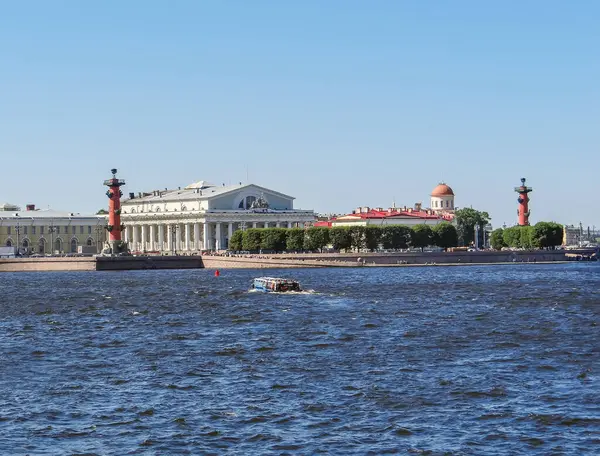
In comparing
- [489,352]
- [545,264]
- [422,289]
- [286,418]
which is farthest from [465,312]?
[545,264]

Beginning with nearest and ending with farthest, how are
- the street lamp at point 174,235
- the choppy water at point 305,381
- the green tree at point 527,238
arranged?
the choppy water at point 305,381
the green tree at point 527,238
the street lamp at point 174,235

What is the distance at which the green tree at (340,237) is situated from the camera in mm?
117050

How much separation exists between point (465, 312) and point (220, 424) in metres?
25.0

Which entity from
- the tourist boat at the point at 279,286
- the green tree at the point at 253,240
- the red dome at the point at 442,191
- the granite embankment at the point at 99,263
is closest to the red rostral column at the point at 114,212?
the granite embankment at the point at 99,263

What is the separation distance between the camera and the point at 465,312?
143 ft

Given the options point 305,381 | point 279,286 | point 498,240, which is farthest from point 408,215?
point 305,381

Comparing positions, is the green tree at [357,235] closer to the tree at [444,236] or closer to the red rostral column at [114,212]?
the tree at [444,236]

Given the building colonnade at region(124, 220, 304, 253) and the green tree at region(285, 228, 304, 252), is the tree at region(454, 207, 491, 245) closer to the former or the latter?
the building colonnade at region(124, 220, 304, 253)

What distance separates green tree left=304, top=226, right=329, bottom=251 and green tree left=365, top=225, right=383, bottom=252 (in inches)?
156

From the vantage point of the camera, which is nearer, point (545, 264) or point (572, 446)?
point (572, 446)

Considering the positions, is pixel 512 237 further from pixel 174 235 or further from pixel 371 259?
pixel 174 235

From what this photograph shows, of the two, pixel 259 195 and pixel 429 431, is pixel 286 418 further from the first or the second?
pixel 259 195

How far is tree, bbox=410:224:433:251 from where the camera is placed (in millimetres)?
120875

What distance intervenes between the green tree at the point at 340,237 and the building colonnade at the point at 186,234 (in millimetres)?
23730
